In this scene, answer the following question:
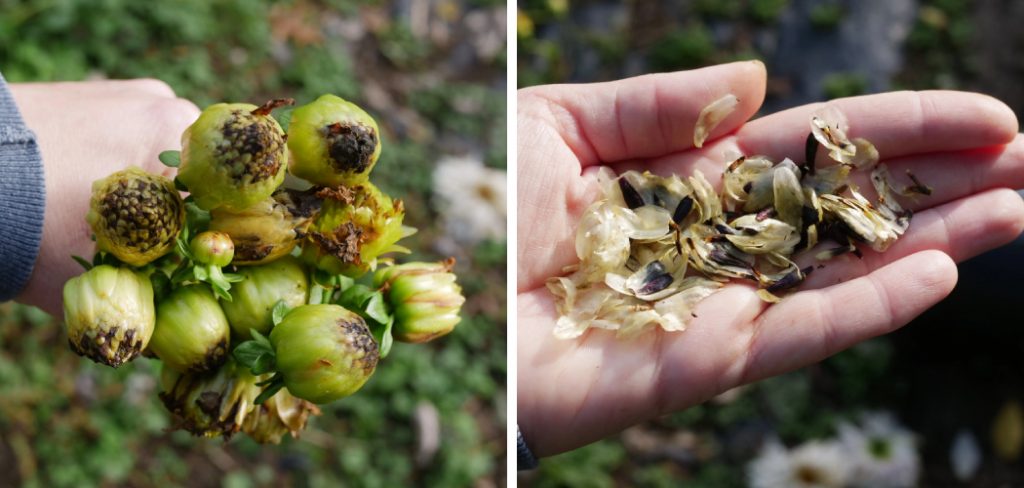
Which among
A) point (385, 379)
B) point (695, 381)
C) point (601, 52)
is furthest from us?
point (601, 52)

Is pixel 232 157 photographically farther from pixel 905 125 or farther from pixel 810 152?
pixel 905 125

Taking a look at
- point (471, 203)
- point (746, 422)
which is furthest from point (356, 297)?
point (746, 422)

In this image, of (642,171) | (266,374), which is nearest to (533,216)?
(642,171)

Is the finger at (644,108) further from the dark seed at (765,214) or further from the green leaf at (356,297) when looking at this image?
the green leaf at (356,297)

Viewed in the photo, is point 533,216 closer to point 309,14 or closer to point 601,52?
point 601,52

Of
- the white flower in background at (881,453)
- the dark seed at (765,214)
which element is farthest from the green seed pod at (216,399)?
the white flower in background at (881,453)

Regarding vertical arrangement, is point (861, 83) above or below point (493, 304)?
above
